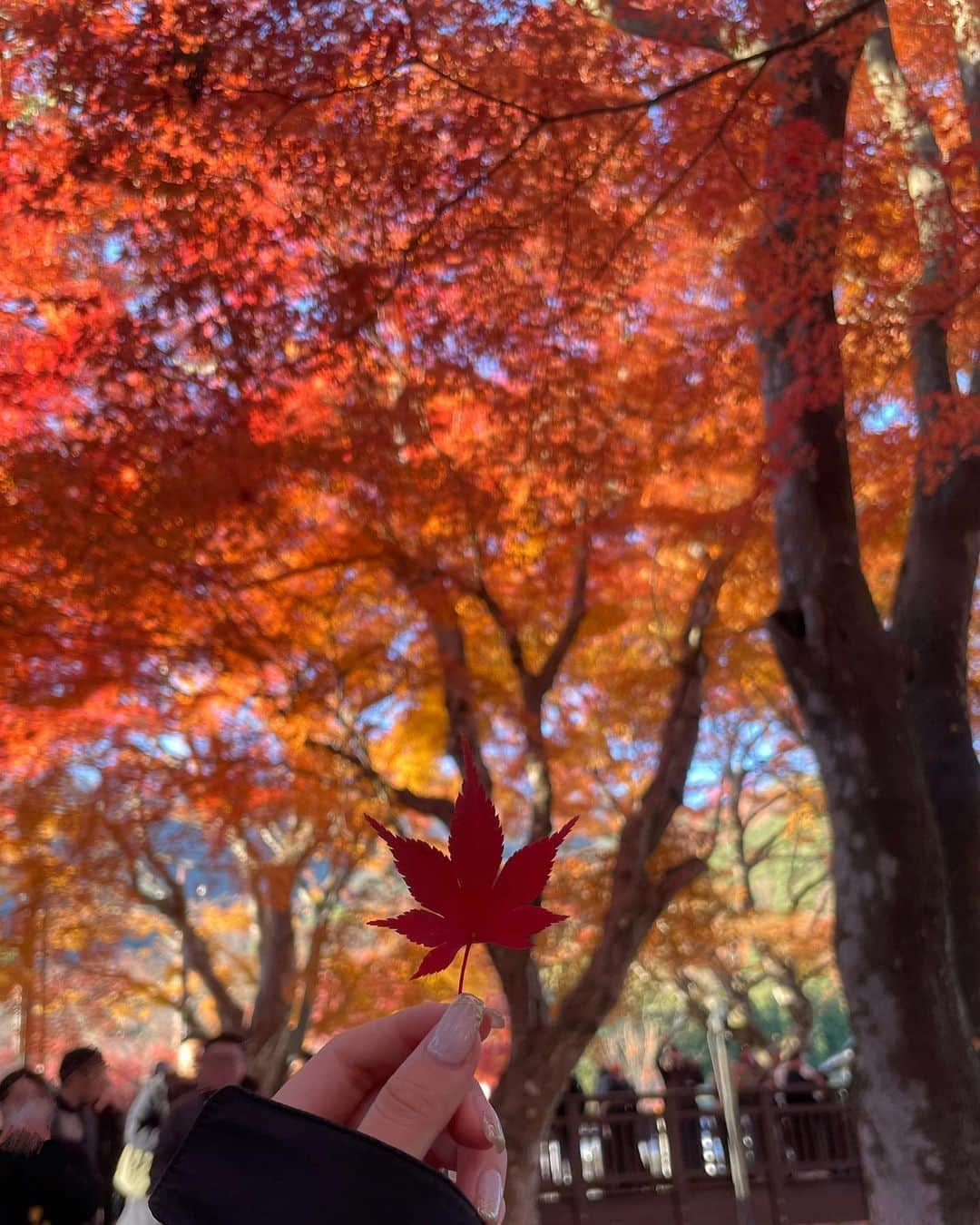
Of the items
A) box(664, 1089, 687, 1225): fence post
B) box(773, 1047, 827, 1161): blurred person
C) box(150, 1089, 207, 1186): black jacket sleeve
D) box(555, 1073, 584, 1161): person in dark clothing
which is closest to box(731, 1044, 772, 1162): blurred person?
box(773, 1047, 827, 1161): blurred person

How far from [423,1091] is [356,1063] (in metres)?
0.16

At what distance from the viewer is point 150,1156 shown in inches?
163

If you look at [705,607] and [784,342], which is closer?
[784,342]

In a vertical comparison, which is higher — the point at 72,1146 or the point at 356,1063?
the point at 356,1063

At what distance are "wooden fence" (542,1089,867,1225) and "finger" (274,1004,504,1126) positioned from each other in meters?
9.91

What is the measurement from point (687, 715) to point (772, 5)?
15.8 ft

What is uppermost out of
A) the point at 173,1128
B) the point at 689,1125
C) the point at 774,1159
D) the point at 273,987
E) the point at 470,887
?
the point at 273,987

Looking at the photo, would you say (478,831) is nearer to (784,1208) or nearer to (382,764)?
(784,1208)

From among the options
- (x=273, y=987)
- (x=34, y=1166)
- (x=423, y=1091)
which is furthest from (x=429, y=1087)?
(x=273, y=987)

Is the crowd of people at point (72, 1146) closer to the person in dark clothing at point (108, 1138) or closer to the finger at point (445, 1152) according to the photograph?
the person in dark clothing at point (108, 1138)

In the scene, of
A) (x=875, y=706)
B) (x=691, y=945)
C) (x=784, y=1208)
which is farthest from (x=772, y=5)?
(x=691, y=945)

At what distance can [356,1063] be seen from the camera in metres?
0.99

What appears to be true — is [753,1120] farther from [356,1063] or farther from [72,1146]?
[356,1063]

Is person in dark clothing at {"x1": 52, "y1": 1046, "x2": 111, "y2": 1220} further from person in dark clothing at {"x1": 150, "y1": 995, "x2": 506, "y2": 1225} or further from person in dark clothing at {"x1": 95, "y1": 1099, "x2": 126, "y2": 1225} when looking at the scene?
person in dark clothing at {"x1": 150, "y1": 995, "x2": 506, "y2": 1225}
